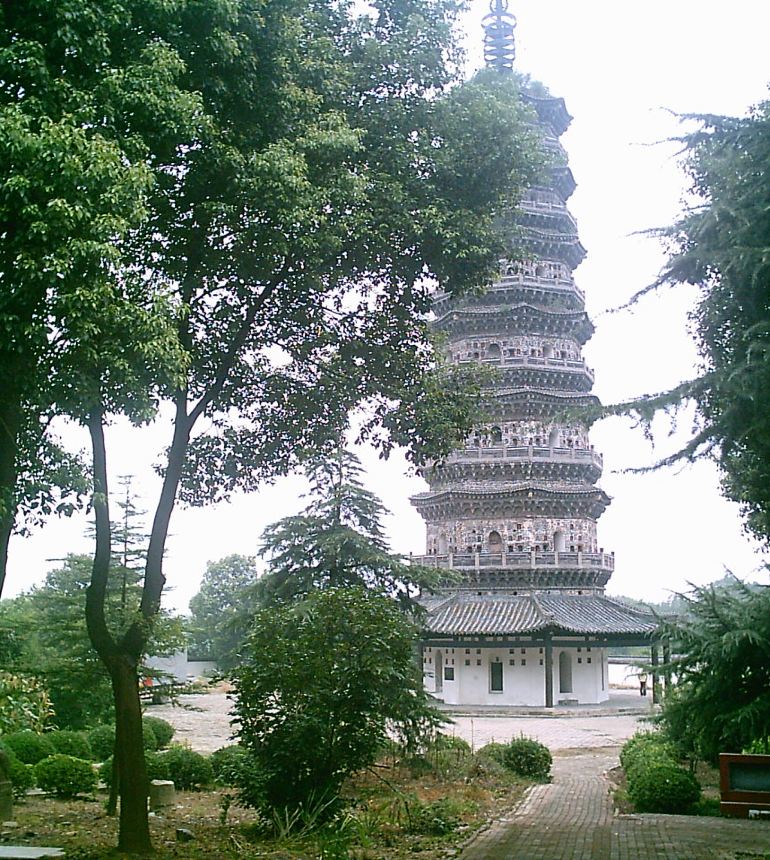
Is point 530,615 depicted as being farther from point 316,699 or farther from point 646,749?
point 316,699

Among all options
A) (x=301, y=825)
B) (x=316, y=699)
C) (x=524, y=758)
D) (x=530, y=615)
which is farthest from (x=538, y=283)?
(x=301, y=825)

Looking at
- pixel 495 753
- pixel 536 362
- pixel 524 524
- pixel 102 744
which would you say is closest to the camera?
pixel 102 744

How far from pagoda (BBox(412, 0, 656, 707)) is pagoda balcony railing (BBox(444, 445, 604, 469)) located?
2.1 inches

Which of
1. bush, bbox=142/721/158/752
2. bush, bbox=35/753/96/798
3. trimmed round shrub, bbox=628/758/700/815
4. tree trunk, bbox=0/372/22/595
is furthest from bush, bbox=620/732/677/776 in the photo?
tree trunk, bbox=0/372/22/595

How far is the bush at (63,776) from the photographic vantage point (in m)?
14.7

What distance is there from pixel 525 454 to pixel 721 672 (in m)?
24.7

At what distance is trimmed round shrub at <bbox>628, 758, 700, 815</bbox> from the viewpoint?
45.6 ft

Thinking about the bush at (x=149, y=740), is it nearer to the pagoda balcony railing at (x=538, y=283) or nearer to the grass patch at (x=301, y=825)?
the grass patch at (x=301, y=825)

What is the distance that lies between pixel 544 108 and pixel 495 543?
19.7 meters

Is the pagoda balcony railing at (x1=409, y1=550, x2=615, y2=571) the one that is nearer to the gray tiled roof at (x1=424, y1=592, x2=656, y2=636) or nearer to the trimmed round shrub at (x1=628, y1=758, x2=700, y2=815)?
the gray tiled roof at (x1=424, y1=592, x2=656, y2=636)

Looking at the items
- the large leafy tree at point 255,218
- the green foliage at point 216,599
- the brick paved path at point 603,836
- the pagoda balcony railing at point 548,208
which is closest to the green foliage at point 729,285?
the large leafy tree at point 255,218

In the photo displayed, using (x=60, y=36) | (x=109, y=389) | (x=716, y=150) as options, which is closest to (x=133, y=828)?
(x=109, y=389)

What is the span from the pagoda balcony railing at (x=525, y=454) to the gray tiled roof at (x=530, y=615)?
18.0 ft

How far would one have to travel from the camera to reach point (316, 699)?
1131 centimetres
